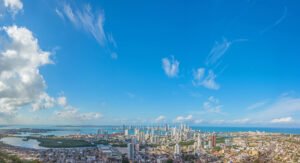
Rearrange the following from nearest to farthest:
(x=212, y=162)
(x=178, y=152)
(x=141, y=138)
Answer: (x=212, y=162) → (x=178, y=152) → (x=141, y=138)

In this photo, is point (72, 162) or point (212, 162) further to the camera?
point (212, 162)

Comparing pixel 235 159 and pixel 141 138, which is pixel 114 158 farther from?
pixel 141 138

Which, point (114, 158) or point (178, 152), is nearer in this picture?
point (114, 158)

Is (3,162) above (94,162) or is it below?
above

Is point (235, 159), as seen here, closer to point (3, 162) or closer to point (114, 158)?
point (114, 158)

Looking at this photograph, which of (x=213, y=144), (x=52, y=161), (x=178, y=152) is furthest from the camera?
(x=213, y=144)

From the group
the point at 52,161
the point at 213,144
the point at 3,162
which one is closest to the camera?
the point at 3,162

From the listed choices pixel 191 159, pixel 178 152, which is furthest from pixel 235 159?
pixel 178 152

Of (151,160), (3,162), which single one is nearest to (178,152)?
(151,160)

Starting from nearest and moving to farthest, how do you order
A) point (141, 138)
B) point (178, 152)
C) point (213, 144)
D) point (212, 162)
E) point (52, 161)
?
point (52, 161)
point (212, 162)
point (178, 152)
point (213, 144)
point (141, 138)
